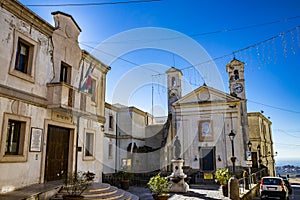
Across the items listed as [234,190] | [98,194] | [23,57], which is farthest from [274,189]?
[23,57]

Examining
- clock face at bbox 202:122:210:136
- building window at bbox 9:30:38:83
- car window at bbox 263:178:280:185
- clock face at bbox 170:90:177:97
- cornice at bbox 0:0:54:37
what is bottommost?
car window at bbox 263:178:280:185

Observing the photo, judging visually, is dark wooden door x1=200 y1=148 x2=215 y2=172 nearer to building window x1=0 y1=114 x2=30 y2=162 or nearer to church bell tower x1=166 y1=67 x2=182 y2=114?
church bell tower x1=166 y1=67 x2=182 y2=114

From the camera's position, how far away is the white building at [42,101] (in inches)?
325

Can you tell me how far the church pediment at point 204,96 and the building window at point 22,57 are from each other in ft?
64.5

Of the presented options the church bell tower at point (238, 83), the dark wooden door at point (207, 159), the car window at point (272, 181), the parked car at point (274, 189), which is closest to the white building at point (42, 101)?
the parked car at point (274, 189)

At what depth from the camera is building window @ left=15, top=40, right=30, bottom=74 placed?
9039 mm

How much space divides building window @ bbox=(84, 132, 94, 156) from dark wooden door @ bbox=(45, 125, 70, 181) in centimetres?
170

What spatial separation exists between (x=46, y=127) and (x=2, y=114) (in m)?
2.20

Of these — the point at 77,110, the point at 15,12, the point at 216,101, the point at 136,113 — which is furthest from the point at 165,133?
the point at 15,12

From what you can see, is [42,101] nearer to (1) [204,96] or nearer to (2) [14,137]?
(2) [14,137]

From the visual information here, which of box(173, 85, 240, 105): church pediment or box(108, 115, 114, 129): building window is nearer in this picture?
box(108, 115, 114, 129): building window

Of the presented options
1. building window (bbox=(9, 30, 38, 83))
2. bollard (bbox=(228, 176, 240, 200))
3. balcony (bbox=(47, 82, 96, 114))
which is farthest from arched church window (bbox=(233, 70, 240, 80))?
building window (bbox=(9, 30, 38, 83))

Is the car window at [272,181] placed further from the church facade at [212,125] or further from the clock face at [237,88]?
the clock face at [237,88]

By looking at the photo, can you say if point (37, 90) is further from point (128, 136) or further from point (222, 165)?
point (222, 165)
